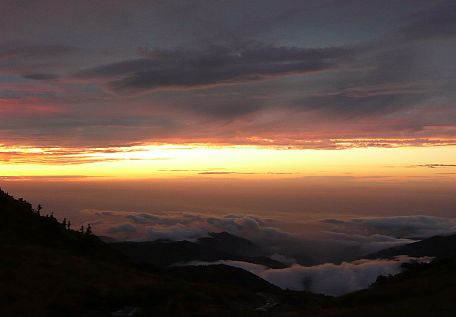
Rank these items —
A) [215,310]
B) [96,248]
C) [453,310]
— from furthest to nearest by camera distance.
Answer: [96,248] < [215,310] < [453,310]

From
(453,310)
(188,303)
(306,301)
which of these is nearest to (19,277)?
(188,303)

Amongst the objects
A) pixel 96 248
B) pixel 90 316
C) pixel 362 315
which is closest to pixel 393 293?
pixel 362 315

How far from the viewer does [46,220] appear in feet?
192

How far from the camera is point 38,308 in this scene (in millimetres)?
28125

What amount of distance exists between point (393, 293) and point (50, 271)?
25.7m

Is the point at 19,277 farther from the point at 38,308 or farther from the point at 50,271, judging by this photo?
the point at 38,308

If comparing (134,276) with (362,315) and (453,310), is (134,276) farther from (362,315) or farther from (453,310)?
(453,310)

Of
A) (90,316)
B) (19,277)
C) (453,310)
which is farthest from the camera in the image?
(19,277)

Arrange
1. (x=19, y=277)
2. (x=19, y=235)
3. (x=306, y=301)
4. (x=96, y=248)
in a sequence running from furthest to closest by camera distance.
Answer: (x=96, y=248), (x=19, y=235), (x=306, y=301), (x=19, y=277)

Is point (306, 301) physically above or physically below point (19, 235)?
below

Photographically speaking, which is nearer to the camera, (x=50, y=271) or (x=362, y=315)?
(x=362, y=315)

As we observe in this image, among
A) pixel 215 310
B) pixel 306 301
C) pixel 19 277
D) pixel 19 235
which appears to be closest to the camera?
pixel 215 310

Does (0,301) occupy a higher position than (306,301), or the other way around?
(0,301)

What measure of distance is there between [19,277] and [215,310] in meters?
15.0
